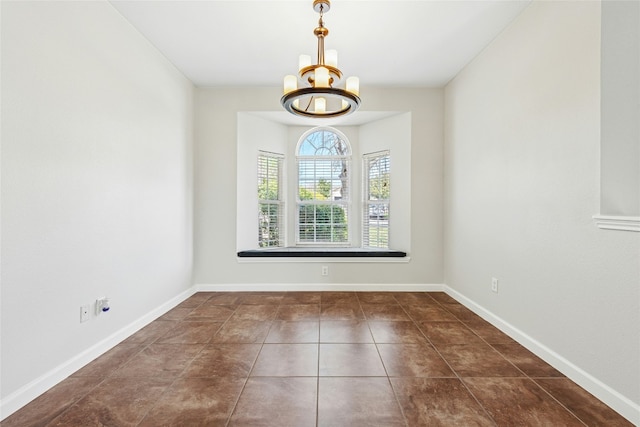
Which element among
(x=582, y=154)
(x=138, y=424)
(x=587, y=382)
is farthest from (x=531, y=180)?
(x=138, y=424)

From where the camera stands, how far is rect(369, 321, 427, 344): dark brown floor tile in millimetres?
2307

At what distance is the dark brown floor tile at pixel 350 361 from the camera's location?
1.85 m

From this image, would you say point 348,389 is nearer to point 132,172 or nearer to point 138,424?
point 138,424

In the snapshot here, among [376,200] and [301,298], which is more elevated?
[376,200]

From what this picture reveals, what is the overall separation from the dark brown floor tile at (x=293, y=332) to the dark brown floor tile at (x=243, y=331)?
0.07 meters

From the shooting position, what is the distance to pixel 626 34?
155 cm

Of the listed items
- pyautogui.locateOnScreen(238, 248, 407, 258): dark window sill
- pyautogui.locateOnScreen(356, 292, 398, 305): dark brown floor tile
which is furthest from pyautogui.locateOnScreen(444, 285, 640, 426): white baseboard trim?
pyautogui.locateOnScreen(238, 248, 407, 258): dark window sill

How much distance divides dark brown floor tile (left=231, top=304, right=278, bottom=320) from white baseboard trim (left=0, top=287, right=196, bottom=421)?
30.6 inches

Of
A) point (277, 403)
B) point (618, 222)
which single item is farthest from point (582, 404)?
point (277, 403)

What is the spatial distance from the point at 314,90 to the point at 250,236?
2.45 m

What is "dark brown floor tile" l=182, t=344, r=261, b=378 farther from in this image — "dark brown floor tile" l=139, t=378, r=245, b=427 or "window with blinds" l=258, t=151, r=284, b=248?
"window with blinds" l=258, t=151, r=284, b=248

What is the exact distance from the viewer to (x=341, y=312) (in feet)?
9.62

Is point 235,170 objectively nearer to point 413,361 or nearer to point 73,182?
point 73,182

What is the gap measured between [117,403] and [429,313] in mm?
2562
